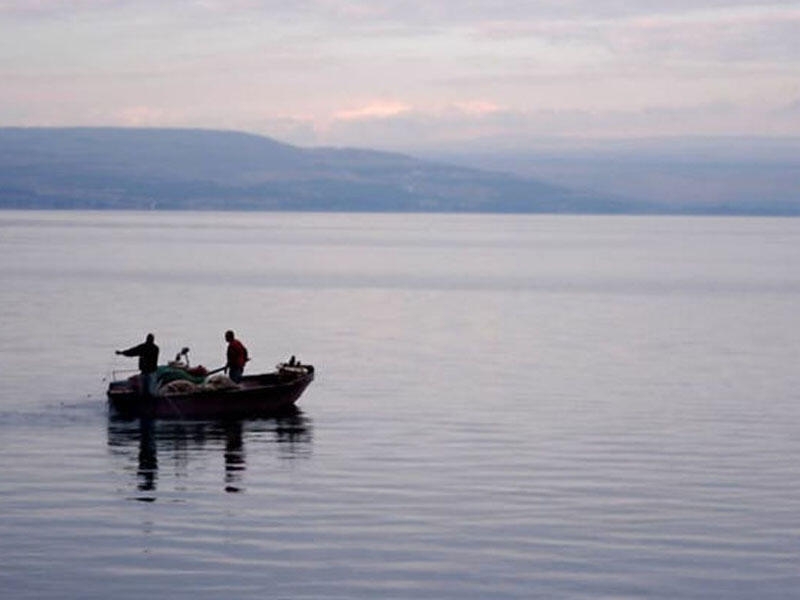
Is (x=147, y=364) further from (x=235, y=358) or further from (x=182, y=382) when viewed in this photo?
(x=235, y=358)

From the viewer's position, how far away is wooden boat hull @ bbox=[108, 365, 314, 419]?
145ft

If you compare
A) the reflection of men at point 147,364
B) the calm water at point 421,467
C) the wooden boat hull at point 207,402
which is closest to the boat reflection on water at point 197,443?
the calm water at point 421,467

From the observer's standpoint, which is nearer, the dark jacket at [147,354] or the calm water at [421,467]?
the calm water at [421,467]

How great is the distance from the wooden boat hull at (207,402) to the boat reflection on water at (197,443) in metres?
0.32

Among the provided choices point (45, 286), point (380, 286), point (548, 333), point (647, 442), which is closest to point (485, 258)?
point (380, 286)

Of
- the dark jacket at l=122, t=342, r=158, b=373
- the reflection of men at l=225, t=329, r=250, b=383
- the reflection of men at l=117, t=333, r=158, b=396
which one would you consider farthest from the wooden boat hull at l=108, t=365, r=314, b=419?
the dark jacket at l=122, t=342, r=158, b=373

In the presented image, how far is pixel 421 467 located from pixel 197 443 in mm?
6679

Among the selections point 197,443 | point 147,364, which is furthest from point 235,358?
point 197,443

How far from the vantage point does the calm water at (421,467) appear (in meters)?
25.9

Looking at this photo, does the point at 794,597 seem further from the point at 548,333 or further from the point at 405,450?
the point at 548,333

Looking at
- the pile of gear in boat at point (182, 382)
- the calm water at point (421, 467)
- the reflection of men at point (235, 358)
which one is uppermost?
the reflection of men at point (235, 358)

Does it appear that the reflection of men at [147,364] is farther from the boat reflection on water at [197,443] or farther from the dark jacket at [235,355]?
the dark jacket at [235,355]

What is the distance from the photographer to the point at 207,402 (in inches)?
1751

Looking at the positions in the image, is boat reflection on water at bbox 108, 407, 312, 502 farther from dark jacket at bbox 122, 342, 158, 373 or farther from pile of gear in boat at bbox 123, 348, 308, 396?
dark jacket at bbox 122, 342, 158, 373
